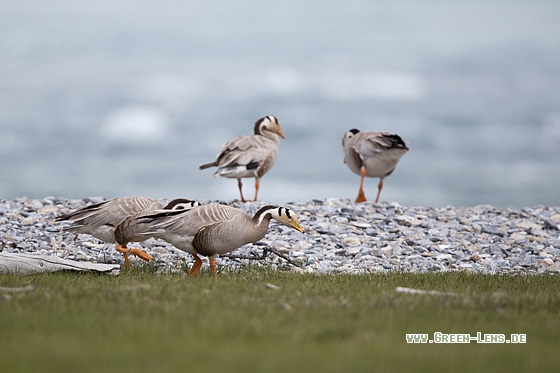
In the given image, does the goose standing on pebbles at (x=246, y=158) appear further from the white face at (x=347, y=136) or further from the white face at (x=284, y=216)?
the white face at (x=284, y=216)

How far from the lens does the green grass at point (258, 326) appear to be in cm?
562

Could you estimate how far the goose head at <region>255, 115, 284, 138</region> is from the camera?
977 inches

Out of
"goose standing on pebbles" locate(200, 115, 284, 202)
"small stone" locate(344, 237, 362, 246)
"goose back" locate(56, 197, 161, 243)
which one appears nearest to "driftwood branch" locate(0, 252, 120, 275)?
"goose back" locate(56, 197, 161, 243)

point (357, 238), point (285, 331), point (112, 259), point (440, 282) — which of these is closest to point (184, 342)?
point (285, 331)

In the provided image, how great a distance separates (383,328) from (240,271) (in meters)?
6.08

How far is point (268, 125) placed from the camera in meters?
25.0

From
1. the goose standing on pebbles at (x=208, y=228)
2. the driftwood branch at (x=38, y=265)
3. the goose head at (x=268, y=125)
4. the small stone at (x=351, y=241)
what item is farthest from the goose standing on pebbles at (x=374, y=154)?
the driftwood branch at (x=38, y=265)

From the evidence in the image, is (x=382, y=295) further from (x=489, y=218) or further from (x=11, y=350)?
(x=489, y=218)

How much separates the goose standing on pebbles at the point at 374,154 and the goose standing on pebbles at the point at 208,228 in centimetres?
1136

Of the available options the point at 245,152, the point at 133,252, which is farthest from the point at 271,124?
the point at 133,252

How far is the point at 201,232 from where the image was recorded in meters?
11.3

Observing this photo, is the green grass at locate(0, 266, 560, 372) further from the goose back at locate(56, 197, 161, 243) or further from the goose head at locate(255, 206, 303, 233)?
the goose back at locate(56, 197, 161, 243)

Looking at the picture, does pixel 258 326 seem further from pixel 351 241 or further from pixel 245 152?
pixel 245 152

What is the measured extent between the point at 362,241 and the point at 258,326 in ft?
36.3
